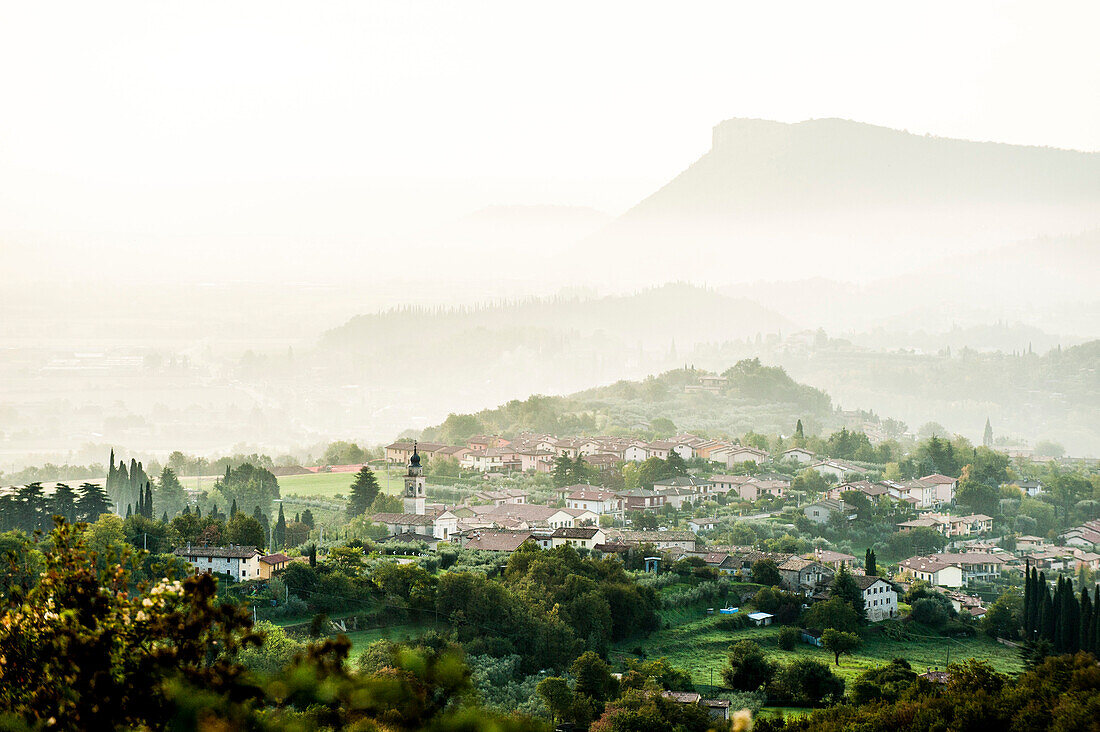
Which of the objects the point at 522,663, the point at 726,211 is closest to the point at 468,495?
the point at 522,663

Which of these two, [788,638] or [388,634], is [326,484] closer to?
[388,634]

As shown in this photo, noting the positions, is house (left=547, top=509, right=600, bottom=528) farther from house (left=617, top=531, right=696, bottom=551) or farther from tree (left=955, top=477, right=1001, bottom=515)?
tree (left=955, top=477, right=1001, bottom=515)

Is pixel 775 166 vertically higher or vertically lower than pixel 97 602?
higher

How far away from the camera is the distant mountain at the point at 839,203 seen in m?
152

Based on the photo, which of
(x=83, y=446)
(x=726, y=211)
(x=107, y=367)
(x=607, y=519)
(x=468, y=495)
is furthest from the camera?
(x=726, y=211)

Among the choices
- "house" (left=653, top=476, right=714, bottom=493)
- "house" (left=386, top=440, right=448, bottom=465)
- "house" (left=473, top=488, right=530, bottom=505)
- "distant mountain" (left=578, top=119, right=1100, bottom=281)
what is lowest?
"house" (left=473, top=488, right=530, bottom=505)

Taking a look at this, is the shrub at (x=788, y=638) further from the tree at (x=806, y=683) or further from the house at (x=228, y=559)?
the house at (x=228, y=559)

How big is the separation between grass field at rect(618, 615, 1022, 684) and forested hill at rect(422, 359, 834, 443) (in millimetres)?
26300

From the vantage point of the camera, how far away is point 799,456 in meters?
40.6

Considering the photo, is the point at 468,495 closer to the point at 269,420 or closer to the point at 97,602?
the point at 97,602

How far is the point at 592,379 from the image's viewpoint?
89.8m

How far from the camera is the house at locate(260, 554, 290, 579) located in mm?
19250

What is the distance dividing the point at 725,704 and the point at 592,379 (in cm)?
7535

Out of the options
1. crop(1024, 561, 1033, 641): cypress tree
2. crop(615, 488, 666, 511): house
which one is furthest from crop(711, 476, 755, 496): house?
crop(1024, 561, 1033, 641): cypress tree
